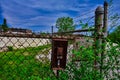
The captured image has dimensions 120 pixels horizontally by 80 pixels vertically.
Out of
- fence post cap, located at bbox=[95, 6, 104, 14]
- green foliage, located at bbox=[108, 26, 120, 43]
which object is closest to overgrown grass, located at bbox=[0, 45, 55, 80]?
green foliage, located at bbox=[108, 26, 120, 43]

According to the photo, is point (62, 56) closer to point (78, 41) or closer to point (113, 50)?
point (78, 41)

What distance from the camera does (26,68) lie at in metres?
3.86

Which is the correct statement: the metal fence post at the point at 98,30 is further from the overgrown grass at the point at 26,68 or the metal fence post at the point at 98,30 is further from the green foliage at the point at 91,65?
the overgrown grass at the point at 26,68

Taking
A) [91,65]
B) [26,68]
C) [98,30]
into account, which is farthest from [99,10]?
[26,68]

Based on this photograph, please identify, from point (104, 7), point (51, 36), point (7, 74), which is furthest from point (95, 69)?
point (7, 74)

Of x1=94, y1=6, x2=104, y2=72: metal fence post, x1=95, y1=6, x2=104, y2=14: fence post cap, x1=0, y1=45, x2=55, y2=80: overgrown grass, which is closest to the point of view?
x1=94, y1=6, x2=104, y2=72: metal fence post

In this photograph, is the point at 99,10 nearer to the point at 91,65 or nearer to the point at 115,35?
the point at 115,35

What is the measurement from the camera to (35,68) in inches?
155

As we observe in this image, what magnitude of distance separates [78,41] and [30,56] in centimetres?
153

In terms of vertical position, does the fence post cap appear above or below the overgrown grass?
above

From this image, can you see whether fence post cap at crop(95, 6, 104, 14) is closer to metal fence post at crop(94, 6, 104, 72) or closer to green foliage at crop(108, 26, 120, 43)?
metal fence post at crop(94, 6, 104, 72)

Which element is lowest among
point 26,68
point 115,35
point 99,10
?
point 26,68

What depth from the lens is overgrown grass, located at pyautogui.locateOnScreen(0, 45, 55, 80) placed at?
374 cm

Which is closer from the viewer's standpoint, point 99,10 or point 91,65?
point 91,65
